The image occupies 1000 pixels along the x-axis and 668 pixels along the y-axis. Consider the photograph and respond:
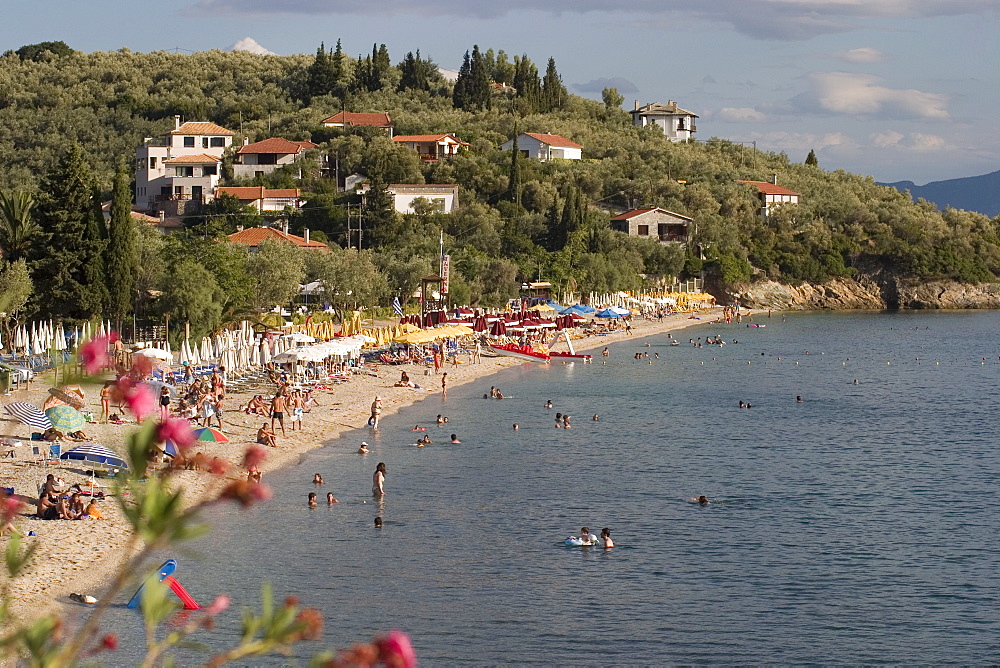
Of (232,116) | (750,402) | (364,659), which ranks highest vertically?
(232,116)

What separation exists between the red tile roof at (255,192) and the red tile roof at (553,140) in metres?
28.3

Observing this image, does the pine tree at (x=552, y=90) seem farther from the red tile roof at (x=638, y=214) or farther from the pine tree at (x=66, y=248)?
the pine tree at (x=66, y=248)

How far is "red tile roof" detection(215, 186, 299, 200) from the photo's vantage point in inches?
3671

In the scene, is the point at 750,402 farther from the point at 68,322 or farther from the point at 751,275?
the point at 751,275

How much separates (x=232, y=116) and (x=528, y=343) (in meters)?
64.5

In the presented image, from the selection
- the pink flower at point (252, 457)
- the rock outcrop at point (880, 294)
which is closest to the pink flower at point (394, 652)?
the pink flower at point (252, 457)

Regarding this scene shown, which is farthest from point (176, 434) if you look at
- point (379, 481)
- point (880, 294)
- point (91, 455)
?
point (880, 294)

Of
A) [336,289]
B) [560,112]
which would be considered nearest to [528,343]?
[336,289]

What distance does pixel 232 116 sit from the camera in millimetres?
120562

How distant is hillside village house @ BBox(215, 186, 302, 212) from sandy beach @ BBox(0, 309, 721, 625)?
1641 inches

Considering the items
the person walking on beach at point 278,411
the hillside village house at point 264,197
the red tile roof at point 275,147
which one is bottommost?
the person walking on beach at point 278,411

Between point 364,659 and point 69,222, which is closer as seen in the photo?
point 364,659

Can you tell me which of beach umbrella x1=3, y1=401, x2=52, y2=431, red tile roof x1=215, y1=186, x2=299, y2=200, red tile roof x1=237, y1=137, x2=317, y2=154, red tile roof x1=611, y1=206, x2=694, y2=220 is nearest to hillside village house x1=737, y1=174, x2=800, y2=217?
red tile roof x1=611, y1=206, x2=694, y2=220

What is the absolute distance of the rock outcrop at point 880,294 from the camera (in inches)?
4567
